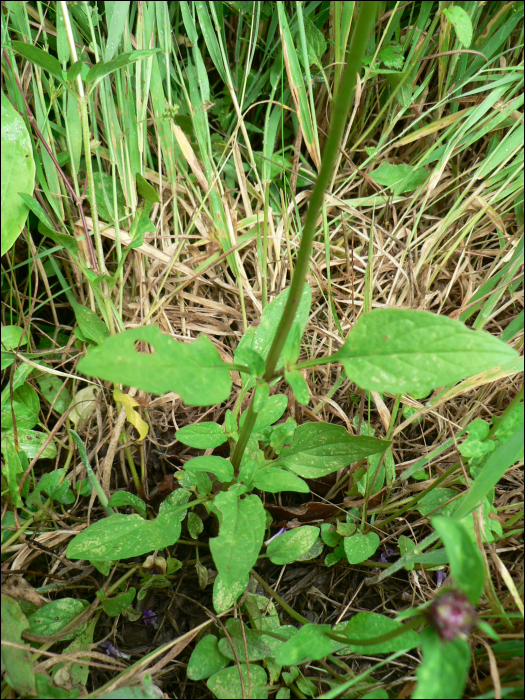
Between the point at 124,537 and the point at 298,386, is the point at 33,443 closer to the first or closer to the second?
the point at 124,537

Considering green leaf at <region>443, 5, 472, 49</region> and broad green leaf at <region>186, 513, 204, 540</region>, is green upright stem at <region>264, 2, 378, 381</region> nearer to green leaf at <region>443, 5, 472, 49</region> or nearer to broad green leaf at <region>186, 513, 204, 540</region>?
broad green leaf at <region>186, 513, 204, 540</region>

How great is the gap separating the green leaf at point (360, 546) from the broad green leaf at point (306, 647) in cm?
22

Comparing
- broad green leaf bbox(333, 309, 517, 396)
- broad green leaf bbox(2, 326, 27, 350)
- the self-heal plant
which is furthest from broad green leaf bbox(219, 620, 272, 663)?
broad green leaf bbox(2, 326, 27, 350)

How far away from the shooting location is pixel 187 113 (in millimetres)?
1807

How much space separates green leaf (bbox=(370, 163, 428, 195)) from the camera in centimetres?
185

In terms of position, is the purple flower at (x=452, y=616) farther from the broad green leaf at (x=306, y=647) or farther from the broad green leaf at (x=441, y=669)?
the broad green leaf at (x=306, y=647)

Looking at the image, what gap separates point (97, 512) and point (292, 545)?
0.60 meters

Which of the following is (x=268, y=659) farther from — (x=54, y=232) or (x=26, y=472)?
(x=54, y=232)

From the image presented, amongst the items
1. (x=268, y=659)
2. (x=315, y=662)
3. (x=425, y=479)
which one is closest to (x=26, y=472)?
(x=268, y=659)

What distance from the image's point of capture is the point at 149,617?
136 cm

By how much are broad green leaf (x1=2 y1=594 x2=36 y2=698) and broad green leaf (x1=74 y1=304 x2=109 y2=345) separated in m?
0.66

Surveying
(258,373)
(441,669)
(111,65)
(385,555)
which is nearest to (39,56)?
(111,65)

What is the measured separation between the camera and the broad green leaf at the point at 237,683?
1.13 meters

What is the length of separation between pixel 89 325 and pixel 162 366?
0.59 metres
